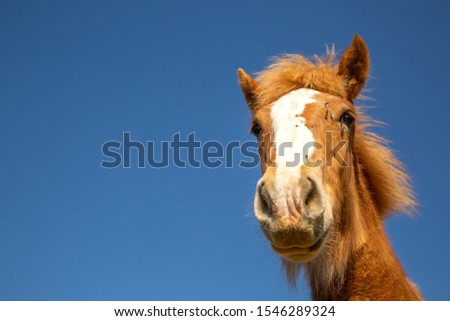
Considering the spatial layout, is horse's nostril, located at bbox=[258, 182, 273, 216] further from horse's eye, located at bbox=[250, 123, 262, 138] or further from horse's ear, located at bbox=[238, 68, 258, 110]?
horse's ear, located at bbox=[238, 68, 258, 110]

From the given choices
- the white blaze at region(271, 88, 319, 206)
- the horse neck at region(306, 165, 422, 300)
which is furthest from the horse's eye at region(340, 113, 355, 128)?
the horse neck at region(306, 165, 422, 300)

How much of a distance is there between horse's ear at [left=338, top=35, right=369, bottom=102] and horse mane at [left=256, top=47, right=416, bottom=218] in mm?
99

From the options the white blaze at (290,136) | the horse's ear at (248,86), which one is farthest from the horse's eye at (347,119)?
the horse's ear at (248,86)

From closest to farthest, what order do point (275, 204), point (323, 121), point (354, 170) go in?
point (275, 204) < point (323, 121) < point (354, 170)

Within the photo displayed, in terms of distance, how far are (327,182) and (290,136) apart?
1.86 feet

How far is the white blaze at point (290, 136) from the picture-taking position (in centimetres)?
486

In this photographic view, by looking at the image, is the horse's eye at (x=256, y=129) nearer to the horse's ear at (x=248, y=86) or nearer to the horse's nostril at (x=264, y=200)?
the horse's ear at (x=248, y=86)

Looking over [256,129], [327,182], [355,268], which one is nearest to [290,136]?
[327,182]

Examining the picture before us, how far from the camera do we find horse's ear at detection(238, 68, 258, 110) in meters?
6.92

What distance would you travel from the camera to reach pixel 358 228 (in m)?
5.65

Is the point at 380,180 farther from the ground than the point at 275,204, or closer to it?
farther from the ground
